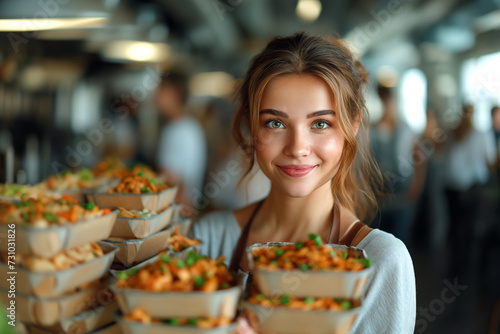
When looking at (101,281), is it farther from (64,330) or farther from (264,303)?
(264,303)

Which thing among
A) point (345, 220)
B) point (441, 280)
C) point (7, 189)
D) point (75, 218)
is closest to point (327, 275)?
point (75, 218)

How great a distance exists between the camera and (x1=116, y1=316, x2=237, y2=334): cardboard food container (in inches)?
39.2

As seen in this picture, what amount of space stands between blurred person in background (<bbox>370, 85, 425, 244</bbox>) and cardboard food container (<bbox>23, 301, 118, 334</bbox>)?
16.0 feet

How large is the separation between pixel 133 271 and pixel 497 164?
6079 mm

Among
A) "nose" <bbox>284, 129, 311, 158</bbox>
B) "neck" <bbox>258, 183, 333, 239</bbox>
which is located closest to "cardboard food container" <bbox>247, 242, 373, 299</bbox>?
"nose" <bbox>284, 129, 311, 158</bbox>

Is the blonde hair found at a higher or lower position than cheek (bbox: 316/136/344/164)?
higher

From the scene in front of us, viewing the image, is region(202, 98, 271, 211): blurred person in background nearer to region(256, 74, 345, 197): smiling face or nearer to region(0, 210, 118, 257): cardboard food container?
region(256, 74, 345, 197): smiling face

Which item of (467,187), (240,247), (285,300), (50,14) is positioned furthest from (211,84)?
(285,300)

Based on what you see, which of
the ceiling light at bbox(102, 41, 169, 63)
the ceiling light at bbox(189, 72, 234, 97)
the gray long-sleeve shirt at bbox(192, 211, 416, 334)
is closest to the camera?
the gray long-sleeve shirt at bbox(192, 211, 416, 334)

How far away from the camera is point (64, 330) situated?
117 centimetres

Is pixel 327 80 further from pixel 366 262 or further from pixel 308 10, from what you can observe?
pixel 308 10

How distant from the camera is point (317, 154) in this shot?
1.60m

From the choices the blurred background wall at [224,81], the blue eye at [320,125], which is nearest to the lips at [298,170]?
the blue eye at [320,125]

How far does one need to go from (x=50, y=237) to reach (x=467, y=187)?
617cm
